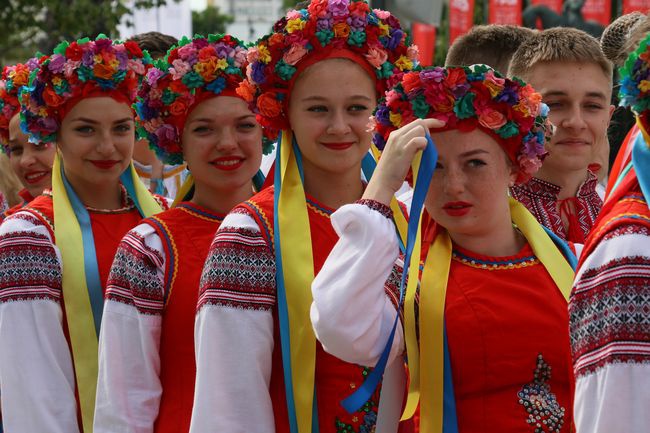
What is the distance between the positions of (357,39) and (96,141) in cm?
146

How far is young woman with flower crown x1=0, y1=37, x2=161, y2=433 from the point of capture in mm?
4398

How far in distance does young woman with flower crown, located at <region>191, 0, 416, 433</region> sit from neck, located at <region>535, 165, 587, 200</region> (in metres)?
0.67

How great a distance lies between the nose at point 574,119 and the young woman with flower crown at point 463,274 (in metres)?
0.75

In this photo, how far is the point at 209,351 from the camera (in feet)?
11.8

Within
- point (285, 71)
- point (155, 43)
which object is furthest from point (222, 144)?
point (155, 43)

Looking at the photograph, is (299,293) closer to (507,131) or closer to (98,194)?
(507,131)

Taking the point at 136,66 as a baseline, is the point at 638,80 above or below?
below

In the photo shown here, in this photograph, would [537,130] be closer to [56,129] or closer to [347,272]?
[347,272]

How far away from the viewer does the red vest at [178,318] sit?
407 cm

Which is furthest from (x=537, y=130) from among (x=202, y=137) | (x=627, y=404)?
(x=202, y=137)

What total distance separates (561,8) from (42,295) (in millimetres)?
14766

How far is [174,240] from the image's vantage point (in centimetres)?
427

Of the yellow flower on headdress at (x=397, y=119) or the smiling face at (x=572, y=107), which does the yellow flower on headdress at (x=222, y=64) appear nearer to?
the smiling face at (x=572, y=107)

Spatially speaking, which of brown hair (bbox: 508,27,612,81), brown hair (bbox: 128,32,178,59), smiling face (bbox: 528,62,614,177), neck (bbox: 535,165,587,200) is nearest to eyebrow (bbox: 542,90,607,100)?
smiling face (bbox: 528,62,614,177)
